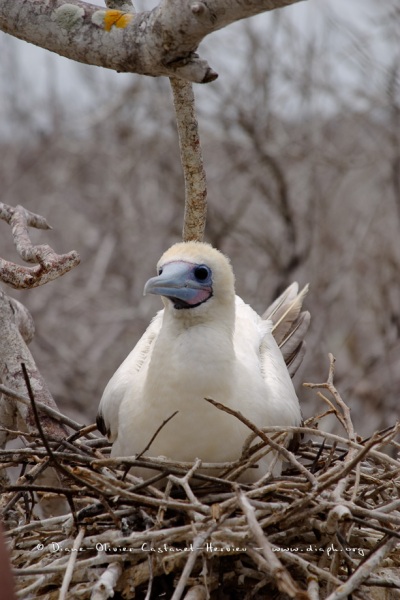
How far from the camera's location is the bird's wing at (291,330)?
6.02 metres

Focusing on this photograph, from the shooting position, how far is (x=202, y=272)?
4.57 metres

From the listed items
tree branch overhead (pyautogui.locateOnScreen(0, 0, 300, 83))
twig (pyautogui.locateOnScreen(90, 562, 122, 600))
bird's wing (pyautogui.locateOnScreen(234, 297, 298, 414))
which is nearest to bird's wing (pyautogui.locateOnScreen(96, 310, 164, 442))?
bird's wing (pyautogui.locateOnScreen(234, 297, 298, 414))

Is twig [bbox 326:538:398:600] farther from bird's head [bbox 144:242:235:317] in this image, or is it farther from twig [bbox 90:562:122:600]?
bird's head [bbox 144:242:235:317]

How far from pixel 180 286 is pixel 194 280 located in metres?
0.11

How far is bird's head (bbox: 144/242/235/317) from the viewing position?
4434mm

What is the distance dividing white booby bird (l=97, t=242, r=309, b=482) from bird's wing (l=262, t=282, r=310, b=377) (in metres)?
1.04

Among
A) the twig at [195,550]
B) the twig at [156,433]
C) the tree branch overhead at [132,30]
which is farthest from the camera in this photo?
the twig at [156,433]

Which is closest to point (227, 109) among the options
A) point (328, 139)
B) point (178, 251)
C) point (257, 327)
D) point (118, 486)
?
point (328, 139)

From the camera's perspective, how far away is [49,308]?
11586 millimetres

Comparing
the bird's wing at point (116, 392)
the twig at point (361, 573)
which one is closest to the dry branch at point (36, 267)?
the bird's wing at point (116, 392)

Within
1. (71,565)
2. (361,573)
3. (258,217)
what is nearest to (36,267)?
(71,565)

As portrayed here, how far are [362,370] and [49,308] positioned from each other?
378 centimetres

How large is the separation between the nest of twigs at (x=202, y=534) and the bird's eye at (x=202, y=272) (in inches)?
31.5

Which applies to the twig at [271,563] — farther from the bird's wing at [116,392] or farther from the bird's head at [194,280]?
the bird's wing at [116,392]
